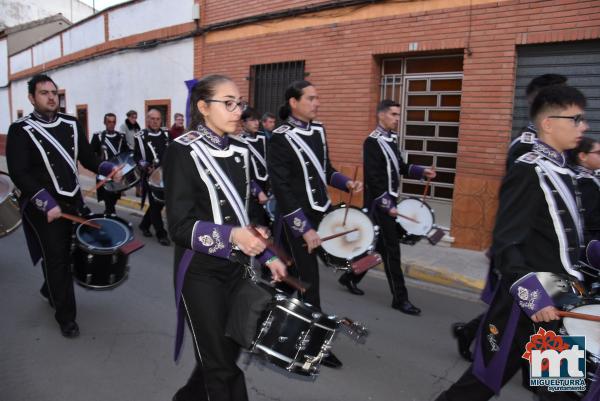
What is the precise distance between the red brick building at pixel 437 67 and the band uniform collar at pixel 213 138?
5.78 meters

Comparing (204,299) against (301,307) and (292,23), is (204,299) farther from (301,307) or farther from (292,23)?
(292,23)

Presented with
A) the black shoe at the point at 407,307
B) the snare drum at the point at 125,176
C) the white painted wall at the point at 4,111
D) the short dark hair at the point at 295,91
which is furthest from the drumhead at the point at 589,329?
the white painted wall at the point at 4,111

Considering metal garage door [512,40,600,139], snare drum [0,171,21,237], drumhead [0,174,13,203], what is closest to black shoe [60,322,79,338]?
snare drum [0,171,21,237]

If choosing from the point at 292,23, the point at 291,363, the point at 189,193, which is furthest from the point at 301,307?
the point at 292,23

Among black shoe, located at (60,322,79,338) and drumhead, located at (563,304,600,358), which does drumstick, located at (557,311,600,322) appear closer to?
drumhead, located at (563,304,600,358)

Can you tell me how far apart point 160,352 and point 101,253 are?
0.92 m

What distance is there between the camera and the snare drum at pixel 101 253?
4.14 m

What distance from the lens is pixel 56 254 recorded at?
13.7ft

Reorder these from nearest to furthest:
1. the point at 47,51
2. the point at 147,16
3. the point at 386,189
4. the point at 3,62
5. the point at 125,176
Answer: the point at 386,189
the point at 125,176
the point at 147,16
the point at 47,51
the point at 3,62

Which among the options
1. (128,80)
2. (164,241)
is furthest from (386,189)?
(128,80)

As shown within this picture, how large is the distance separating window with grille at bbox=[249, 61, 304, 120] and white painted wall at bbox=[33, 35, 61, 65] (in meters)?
14.2

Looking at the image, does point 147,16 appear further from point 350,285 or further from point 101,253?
point 101,253

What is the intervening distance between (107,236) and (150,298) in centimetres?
123

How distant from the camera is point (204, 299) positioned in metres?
2.42
